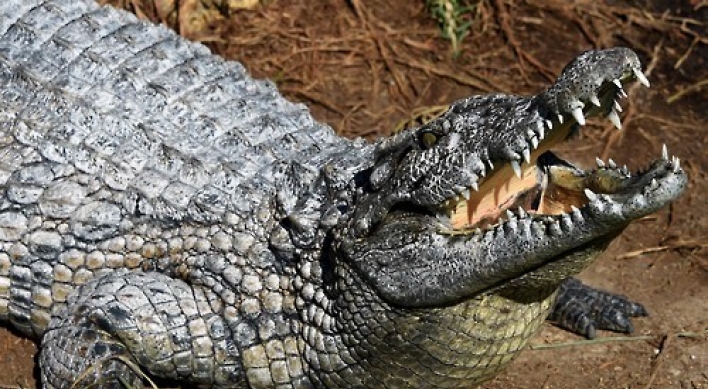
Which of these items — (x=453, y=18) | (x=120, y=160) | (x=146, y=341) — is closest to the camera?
(x=146, y=341)

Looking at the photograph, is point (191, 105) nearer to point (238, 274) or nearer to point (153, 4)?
point (238, 274)

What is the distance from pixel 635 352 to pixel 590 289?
1.26 feet

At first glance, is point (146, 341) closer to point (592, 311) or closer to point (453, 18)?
point (592, 311)

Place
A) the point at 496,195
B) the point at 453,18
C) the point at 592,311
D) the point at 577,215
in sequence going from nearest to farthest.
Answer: the point at 577,215, the point at 496,195, the point at 592,311, the point at 453,18

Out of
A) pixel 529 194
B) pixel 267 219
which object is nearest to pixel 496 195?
pixel 529 194

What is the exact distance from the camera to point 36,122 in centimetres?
437

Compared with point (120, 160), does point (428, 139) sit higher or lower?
higher

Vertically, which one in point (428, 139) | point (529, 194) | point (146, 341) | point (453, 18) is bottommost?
point (146, 341)

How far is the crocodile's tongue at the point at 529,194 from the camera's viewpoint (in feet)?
11.7

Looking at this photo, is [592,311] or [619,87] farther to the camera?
[592,311]

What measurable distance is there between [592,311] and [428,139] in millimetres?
1541

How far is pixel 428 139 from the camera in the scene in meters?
3.53

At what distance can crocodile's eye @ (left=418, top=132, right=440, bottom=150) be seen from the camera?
351 cm

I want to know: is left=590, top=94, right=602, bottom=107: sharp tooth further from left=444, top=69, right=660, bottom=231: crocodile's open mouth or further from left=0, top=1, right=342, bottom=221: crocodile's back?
left=0, top=1, right=342, bottom=221: crocodile's back
